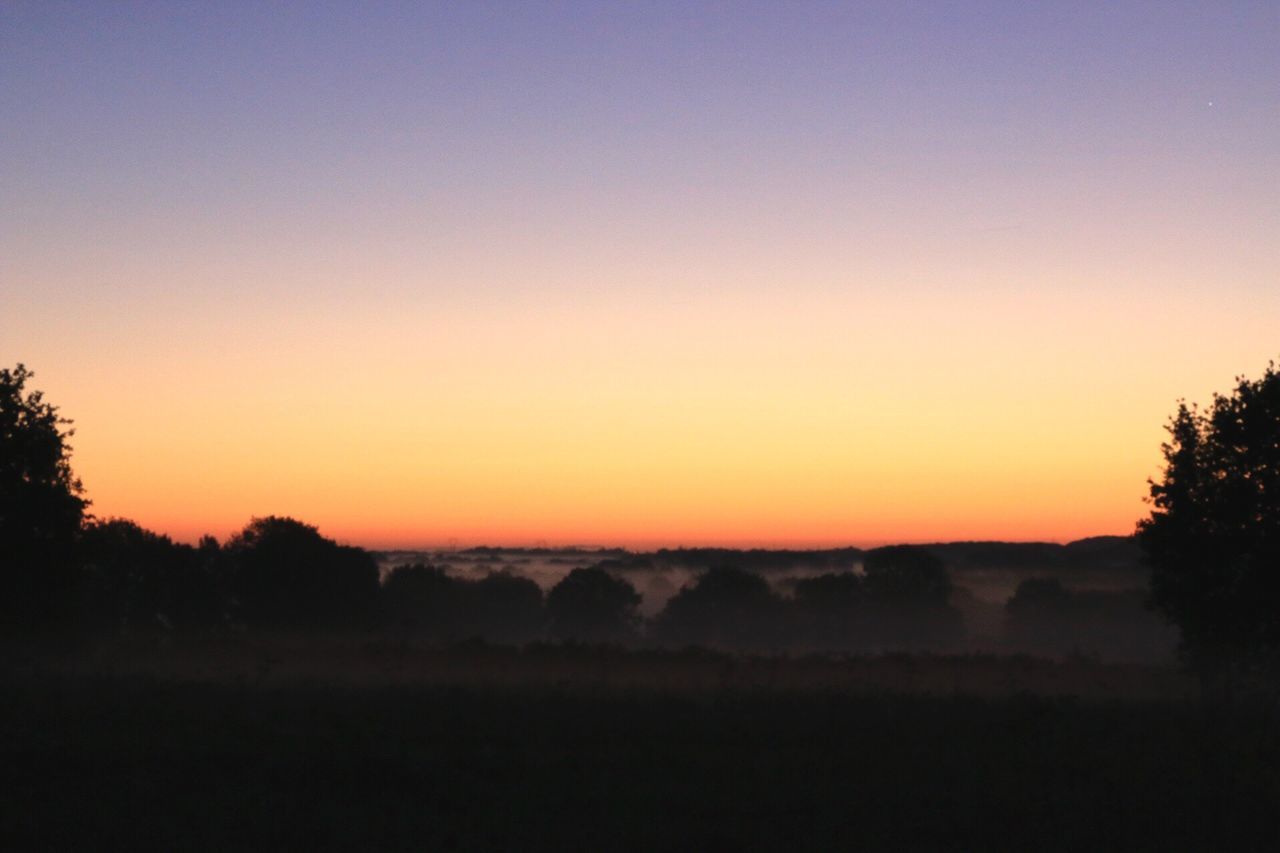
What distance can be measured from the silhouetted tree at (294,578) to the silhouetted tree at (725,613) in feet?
197

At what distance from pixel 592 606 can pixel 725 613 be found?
1577 cm

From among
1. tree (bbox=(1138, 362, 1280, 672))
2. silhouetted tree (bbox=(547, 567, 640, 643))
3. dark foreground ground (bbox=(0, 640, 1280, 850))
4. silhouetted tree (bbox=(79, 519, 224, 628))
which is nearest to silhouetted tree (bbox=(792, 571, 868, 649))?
silhouetted tree (bbox=(547, 567, 640, 643))

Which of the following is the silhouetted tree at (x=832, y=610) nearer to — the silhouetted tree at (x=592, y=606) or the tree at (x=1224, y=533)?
the silhouetted tree at (x=592, y=606)

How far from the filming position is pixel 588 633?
115 metres

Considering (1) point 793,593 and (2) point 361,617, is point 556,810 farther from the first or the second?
(1) point 793,593

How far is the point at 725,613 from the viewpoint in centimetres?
12500

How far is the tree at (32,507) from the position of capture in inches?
1475

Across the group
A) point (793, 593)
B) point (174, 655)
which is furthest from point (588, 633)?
point (174, 655)

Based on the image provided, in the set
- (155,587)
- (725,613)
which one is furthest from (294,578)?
(725,613)

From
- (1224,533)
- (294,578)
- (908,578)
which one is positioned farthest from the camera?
(908,578)

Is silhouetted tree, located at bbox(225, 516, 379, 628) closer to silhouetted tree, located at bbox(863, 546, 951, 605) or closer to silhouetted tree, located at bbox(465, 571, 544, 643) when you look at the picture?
silhouetted tree, located at bbox(465, 571, 544, 643)

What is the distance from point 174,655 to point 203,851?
1085 inches

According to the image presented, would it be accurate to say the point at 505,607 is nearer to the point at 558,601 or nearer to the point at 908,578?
the point at 558,601

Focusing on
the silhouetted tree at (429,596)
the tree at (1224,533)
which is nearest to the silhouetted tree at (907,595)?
the silhouetted tree at (429,596)
